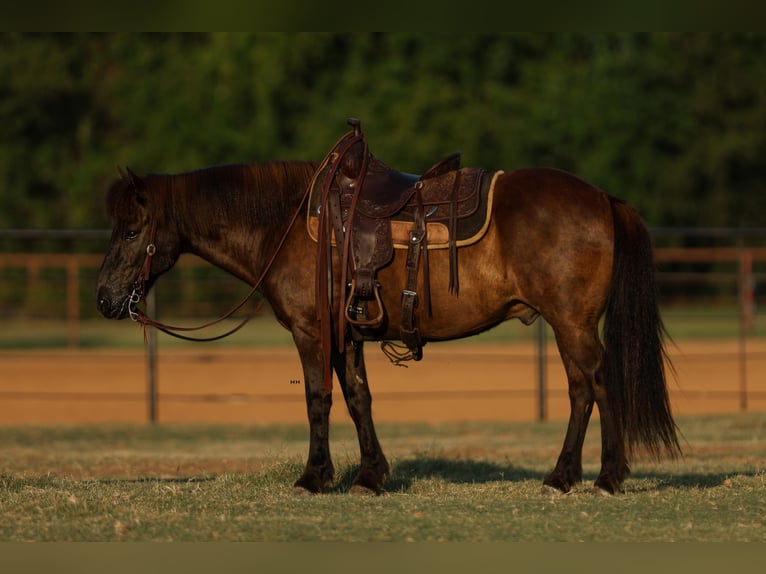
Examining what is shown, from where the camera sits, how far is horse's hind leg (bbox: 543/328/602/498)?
20.4 feet

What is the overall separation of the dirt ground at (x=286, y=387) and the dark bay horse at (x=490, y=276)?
4.65 m

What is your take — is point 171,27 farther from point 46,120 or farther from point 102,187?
point 46,120

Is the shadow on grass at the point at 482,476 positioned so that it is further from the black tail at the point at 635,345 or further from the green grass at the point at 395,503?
the black tail at the point at 635,345

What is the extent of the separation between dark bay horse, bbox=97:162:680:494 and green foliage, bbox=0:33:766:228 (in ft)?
76.6

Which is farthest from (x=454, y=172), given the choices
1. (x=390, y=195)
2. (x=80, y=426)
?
(x=80, y=426)

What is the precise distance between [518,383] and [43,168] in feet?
61.8

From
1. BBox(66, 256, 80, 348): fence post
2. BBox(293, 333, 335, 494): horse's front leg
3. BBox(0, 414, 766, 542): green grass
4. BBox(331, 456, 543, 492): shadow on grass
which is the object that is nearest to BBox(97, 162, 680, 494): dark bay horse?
BBox(293, 333, 335, 494): horse's front leg

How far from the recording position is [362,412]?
21.6 ft

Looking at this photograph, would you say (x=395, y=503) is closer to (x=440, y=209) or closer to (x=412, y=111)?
(x=440, y=209)

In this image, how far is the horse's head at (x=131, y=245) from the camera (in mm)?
6559

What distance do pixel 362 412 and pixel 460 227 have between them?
3.85 ft

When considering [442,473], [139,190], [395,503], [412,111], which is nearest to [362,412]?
[395,503]

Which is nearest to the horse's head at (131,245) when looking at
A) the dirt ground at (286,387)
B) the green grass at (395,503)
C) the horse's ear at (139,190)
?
the horse's ear at (139,190)

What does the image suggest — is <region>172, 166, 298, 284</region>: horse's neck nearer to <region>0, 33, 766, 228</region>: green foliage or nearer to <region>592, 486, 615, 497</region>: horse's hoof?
<region>592, 486, 615, 497</region>: horse's hoof
